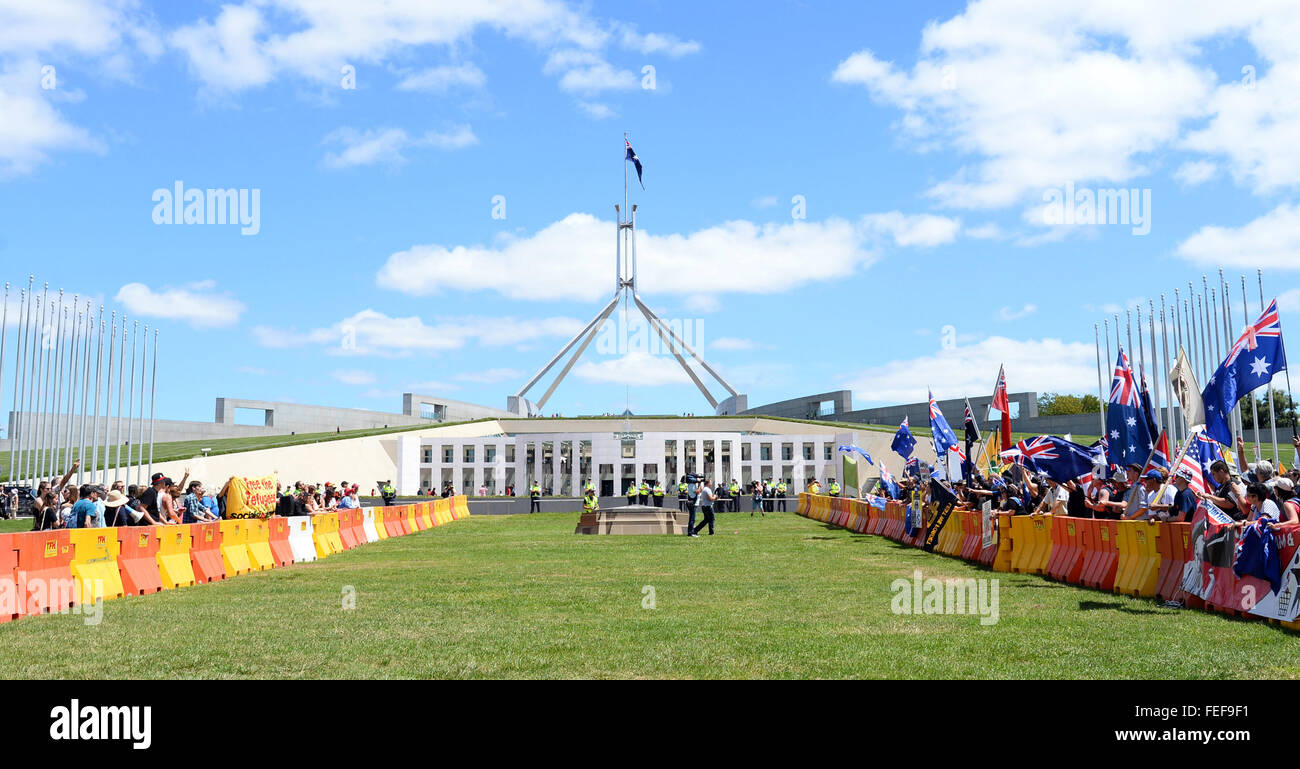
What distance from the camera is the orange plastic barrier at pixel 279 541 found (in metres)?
21.5

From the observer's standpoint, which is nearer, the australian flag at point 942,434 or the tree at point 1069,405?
the australian flag at point 942,434

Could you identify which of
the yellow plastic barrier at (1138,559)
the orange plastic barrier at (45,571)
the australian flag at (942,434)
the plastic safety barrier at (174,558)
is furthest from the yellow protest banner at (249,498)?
the yellow plastic barrier at (1138,559)

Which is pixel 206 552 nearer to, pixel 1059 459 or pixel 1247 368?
pixel 1059 459

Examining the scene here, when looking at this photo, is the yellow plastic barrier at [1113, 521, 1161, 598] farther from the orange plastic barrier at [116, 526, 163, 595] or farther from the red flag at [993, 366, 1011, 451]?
the orange plastic barrier at [116, 526, 163, 595]

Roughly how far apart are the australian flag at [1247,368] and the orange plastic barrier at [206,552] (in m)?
16.1

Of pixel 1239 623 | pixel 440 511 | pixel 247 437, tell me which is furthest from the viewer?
pixel 247 437

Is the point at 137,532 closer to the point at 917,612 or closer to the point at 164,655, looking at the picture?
the point at 164,655

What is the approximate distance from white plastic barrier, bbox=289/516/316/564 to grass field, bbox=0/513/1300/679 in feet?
15.2

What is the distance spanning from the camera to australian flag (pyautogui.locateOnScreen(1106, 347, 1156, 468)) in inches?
715

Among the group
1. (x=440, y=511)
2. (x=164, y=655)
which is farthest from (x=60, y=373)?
(x=164, y=655)

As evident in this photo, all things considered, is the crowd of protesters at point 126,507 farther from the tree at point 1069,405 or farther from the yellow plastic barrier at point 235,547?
the tree at point 1069,405

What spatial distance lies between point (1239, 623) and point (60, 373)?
37.1m
